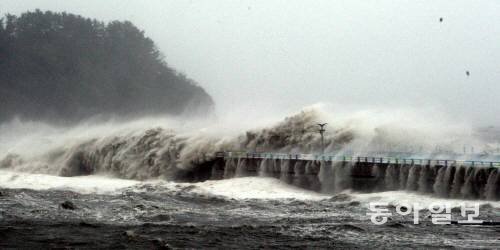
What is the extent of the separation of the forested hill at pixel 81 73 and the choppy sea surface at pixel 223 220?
3036 inches

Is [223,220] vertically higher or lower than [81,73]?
lower

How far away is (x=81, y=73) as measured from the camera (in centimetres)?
11431

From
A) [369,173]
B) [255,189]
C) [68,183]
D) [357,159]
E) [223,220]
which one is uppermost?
[357,159]

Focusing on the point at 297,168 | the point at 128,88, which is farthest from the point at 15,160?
the point at 128,88

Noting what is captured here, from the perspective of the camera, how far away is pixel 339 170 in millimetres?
36125

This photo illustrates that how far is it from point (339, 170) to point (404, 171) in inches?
168

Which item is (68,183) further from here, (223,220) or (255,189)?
(223,220)

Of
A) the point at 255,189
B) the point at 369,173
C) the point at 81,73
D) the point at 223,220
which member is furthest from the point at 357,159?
the point at 81,73

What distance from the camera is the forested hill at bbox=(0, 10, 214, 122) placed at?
11044 centimetres

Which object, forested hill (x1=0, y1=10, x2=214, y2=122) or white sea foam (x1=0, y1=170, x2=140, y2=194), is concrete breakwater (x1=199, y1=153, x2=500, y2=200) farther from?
forested hill (x1=0, y1=10, x2=214, y2=122)

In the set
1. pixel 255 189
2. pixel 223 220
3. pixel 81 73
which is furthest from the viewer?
pixel 81 73

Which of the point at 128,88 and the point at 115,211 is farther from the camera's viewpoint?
the point at 128,88

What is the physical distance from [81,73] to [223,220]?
94776 mm

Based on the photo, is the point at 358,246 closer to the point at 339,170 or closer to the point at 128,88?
the point at 339,170
